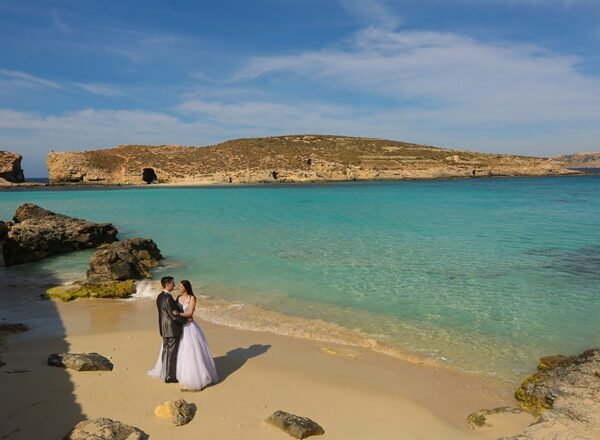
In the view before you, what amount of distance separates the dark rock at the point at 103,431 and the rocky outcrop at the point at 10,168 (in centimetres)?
10388

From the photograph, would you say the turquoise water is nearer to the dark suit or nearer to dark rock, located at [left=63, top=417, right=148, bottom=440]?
the dark suit

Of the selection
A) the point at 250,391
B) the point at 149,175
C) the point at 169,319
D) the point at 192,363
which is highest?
the point at 149,175

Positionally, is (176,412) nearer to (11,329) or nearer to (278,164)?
(11,329)

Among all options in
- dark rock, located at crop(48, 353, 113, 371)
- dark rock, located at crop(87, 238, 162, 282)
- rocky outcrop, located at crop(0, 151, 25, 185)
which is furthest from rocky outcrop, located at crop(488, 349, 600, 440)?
rocky outcrop, located at crop(0, 151, 25, 185)

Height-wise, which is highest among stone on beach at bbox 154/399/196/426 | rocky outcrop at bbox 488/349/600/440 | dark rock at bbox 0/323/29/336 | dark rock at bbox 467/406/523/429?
stone on beach at bbox 154/399/196/426

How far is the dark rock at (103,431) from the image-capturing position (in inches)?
189

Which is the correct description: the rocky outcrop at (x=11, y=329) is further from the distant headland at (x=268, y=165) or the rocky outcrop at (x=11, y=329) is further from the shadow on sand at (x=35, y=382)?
the distant headland at (x=268, y=165)

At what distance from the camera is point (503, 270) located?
14.5 meters

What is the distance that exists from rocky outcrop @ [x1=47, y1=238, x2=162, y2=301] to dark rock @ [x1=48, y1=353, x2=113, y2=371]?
5.38 m

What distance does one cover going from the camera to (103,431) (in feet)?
16.0

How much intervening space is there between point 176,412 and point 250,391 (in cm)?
130

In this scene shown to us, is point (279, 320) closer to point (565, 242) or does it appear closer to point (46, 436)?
point (46, 436)

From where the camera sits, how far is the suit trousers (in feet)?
21.5

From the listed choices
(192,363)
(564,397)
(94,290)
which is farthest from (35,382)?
(564,397)
